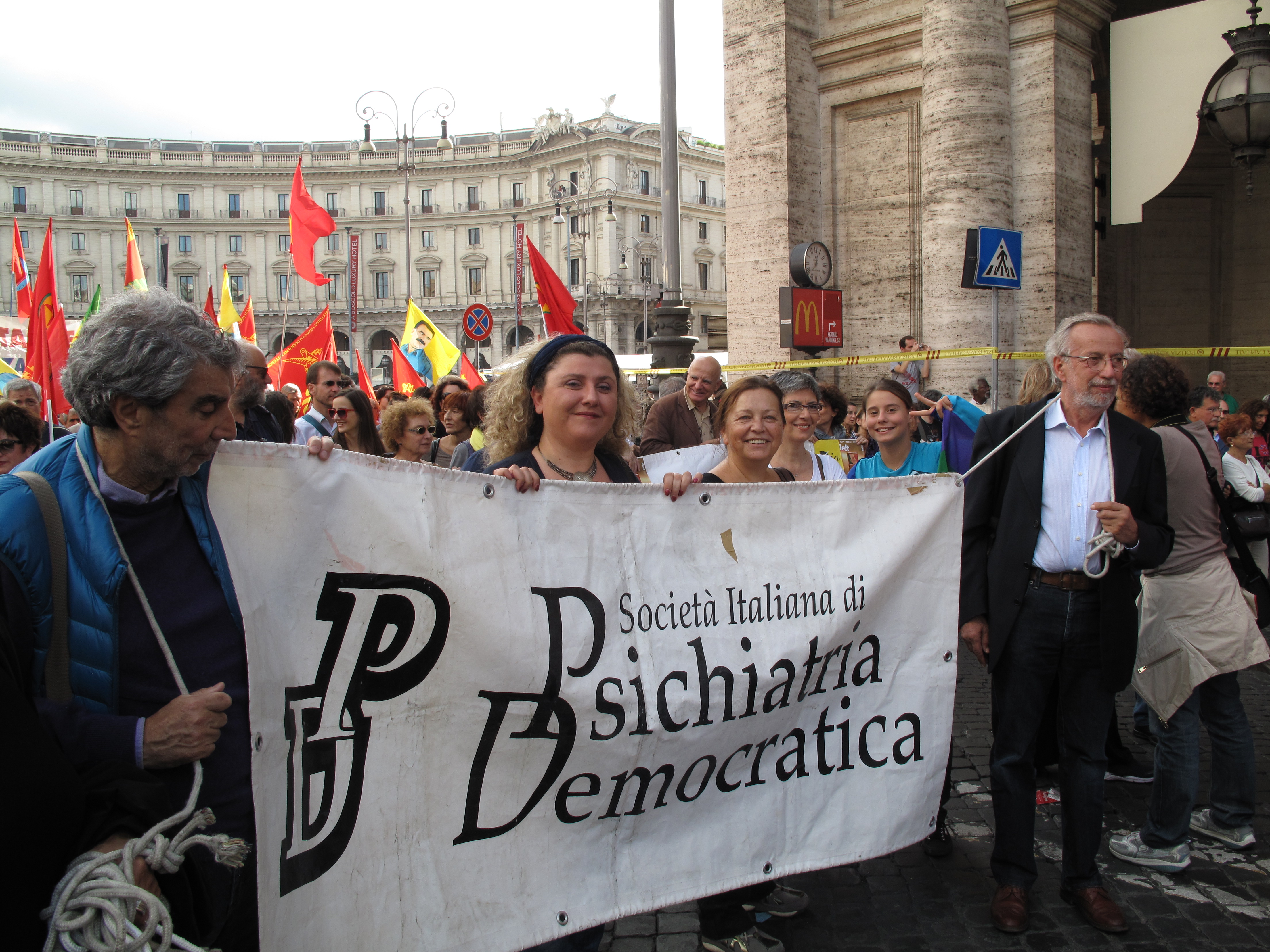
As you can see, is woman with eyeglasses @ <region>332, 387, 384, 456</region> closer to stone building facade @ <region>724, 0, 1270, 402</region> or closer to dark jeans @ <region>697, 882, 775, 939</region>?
dark jeans @ <region>697, 882, 775, 939</region>

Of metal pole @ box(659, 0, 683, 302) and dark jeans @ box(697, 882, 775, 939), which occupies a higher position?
metal pole @ box(659, 0, 683, 302)

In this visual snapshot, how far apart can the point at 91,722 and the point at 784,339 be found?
10.7 m

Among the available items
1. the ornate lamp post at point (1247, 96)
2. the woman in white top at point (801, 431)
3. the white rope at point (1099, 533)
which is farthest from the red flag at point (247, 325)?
the white rope at point (1099, 533)

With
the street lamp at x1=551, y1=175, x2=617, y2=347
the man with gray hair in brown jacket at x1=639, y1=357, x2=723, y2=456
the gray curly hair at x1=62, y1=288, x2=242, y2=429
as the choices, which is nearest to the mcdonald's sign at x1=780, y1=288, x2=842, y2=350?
the man with gray hair in brown jacket at x1=639, y1=357, x2=723, y2=456

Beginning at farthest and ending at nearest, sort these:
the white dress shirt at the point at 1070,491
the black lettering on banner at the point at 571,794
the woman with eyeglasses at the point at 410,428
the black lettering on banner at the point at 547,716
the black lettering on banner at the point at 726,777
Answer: the woman with eyeglasses at the point at 410,428
the white dress shirt at the point at 1070,491
the black lettering on banner at the point at 726,777
the black lettering on banner at the point at 571,794
the black lettering on banner at the point at 547,716

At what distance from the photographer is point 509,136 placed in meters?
83.5

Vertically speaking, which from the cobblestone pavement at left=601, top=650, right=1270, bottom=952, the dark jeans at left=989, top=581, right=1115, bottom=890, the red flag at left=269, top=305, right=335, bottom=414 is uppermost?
the red flag at left=269, top=305, right=335, bottom=414

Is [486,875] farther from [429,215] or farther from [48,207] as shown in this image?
[48,207]

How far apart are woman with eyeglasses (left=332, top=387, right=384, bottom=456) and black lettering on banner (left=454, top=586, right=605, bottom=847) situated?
12.7 feet

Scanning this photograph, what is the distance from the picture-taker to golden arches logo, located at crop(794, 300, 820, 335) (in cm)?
1174

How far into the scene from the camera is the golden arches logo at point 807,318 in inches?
462

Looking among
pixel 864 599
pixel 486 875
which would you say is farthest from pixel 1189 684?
pixel 486 875

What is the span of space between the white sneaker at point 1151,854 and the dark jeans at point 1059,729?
54cm

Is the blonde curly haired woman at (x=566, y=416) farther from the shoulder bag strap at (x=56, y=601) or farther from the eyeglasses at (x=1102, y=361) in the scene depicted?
the eyeglasses at (x=1102, y=361)
